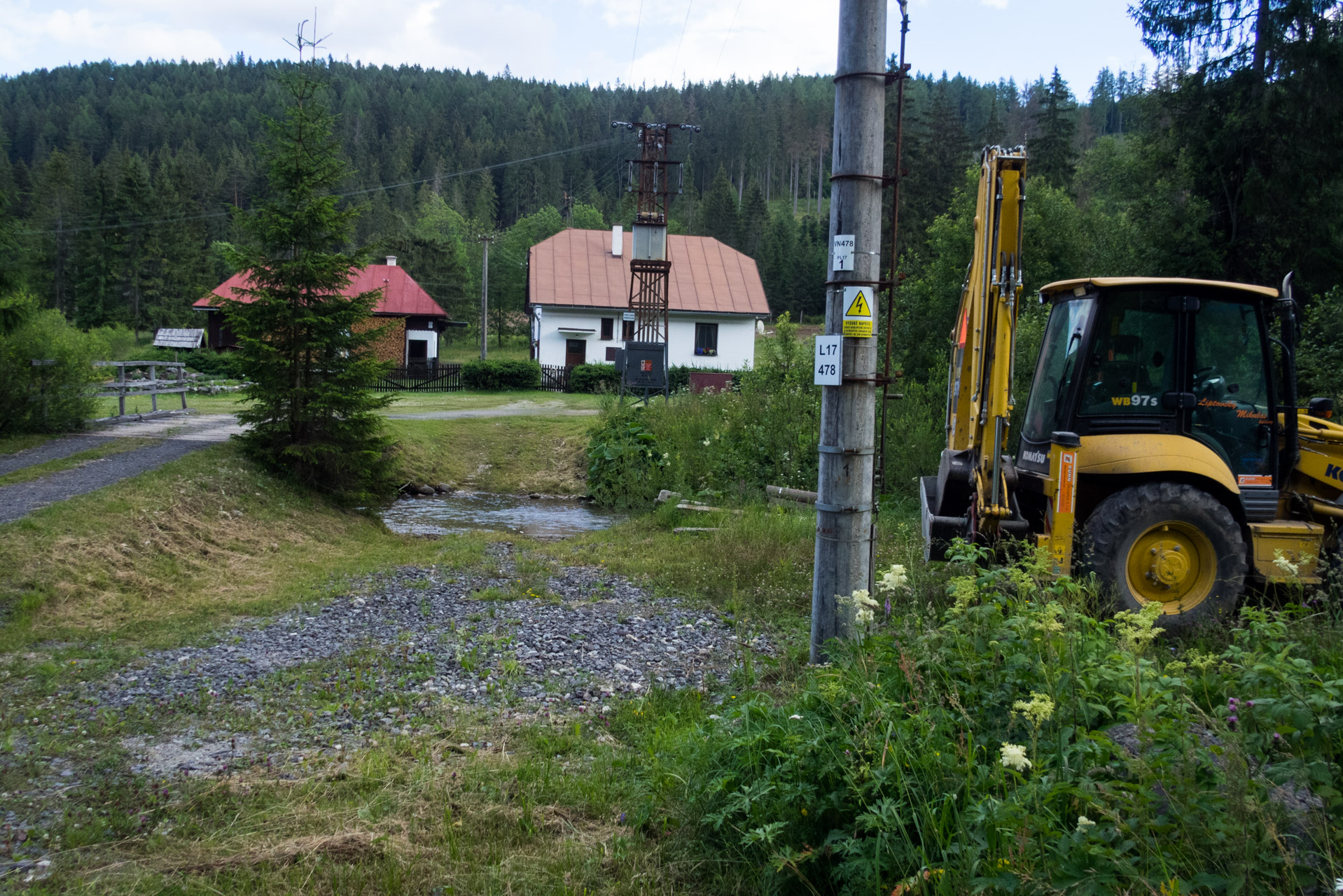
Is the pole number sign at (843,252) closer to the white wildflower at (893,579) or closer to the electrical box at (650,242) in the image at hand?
the white wildflower at (893,579)

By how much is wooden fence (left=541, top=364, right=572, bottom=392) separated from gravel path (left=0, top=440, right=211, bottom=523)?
23.3 m

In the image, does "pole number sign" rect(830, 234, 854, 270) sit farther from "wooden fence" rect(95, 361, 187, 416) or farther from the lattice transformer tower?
the lattice transformer tower

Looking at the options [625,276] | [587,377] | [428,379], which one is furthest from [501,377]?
[625,276]

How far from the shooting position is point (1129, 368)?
676cm

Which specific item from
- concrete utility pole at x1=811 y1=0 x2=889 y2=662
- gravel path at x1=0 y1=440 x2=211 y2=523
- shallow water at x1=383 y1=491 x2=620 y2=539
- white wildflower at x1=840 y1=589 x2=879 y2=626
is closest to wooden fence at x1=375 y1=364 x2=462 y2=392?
shallow water at x1=383 y1=491 x2=620 y2=539

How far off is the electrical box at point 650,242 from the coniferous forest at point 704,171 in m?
9.27

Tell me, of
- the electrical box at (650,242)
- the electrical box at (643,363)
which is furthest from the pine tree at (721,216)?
the electrical box at (643,363)

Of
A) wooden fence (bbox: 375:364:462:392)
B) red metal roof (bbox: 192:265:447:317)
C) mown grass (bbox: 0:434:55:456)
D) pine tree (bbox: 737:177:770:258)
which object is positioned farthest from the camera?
pine tree (bbox: 737:177:770:258)

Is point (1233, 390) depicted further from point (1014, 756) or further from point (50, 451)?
point (50, 451)

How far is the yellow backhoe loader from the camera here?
21.0 ft

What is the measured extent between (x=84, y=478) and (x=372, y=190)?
7798cm

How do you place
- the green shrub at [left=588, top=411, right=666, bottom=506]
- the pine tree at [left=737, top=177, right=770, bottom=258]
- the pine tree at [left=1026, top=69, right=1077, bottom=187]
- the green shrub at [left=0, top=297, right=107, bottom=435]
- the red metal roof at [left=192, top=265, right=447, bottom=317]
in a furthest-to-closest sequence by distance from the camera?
the pine tree at [left=737, top=177, right=770, bottom=258] < the pine tree at [left=1026, top=69, right=1077, bottom=187] < the red metal roof at [left=192, top=265, right=447, bottom=317] < the green shrub at [left=588, top=411, right=666, bottom=506] < the green shrub at [left=0, top=297, right=107, bottom=435]

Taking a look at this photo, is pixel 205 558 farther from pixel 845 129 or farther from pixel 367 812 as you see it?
pixel 845 129

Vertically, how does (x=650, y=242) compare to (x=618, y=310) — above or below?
above
